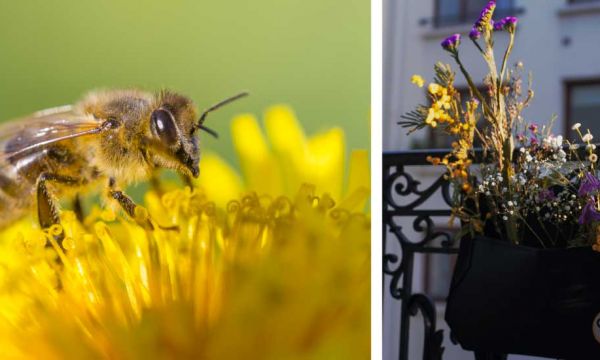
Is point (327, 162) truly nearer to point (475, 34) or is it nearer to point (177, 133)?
point (177, 133)

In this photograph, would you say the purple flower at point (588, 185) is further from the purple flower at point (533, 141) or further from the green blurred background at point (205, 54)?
the green blurred background at point (205, 54)

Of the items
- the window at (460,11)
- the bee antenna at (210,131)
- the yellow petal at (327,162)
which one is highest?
the window at (460,11)

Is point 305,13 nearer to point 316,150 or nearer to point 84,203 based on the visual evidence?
point 316,150

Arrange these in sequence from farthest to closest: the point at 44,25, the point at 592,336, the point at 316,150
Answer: the point at 44,25, the point at 316,150, the point at 592,336

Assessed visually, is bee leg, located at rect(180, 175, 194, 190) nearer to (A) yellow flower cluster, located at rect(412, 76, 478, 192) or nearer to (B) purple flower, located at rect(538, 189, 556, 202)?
(A) yellow flower cluster, located at rect(412, 76, 478, 192)

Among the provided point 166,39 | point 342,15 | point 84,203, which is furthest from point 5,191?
point 342,15

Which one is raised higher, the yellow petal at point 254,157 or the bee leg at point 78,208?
the yellow petal at point 254,157

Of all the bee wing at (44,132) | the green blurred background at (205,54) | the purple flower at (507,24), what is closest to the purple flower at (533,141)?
the purple flower at (507,24)
